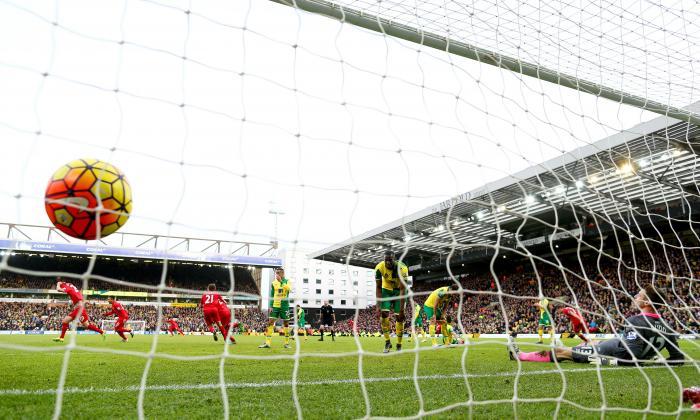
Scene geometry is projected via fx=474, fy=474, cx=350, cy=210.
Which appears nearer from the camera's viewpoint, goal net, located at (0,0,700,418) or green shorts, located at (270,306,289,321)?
goal net, located at (0,0,700,418)

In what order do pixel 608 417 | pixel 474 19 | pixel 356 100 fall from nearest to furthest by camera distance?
1. pixel 608 417
2. pixel 356 100
3. pixel 474 19

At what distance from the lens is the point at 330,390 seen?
3432mm

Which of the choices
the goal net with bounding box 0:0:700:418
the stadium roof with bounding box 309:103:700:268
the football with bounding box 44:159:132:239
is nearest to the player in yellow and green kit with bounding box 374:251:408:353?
the stadium roof with bounding box 309:103:700:268

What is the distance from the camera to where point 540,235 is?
24953 millimetres

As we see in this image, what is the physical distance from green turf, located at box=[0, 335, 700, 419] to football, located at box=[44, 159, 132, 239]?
2.21ft

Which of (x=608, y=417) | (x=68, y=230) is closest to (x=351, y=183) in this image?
(x=68, y=230)

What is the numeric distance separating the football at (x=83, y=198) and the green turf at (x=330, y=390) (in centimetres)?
67

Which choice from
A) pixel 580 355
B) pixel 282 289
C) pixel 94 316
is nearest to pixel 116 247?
pixel 94 316

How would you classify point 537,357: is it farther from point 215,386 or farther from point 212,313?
point 212,313

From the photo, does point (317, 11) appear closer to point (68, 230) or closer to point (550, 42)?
point (68, 230)

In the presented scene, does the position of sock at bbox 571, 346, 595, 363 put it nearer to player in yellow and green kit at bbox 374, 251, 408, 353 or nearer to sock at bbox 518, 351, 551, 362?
sock at bbox 518, 351, 551, 362

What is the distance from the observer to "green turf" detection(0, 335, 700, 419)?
8.83 ft

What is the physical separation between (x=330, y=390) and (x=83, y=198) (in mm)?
2076

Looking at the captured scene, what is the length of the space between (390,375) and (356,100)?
247 cm
